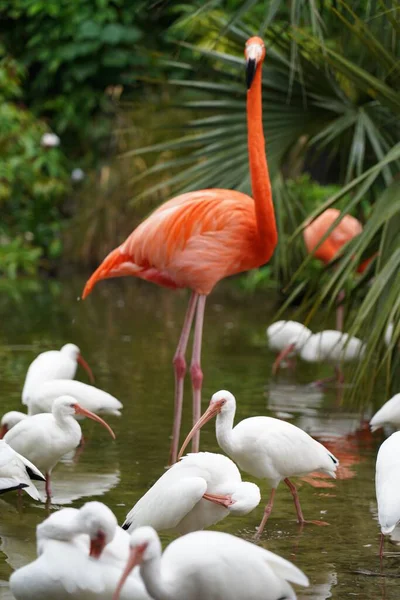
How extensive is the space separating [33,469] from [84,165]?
14282 millimetres

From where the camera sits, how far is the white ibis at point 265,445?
15.9ft

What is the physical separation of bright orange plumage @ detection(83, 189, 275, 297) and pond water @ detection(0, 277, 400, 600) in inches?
37.6

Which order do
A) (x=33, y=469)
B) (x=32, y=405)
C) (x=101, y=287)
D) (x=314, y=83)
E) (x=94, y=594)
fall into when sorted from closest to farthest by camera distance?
1. (x=94, y=594)
2. (x=33, y=469)
3. (x=32, y=405)
4. (x=314, y=83)
5. (x=101, y=287)

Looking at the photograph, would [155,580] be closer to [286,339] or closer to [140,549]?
[140,549]

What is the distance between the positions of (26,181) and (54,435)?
1280 cm

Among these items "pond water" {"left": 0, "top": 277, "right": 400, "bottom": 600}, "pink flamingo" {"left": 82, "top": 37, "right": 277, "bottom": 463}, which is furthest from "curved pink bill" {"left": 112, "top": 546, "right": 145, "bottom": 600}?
"pink flamingo" {"left": 82, "top": 37, "right": 277, "bottom": 463}

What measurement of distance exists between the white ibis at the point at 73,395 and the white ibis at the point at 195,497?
1.83 m

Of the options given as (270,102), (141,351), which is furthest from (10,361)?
(270,102)

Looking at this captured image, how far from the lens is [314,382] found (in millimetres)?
8531

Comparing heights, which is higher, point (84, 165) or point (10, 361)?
point (84, 165)

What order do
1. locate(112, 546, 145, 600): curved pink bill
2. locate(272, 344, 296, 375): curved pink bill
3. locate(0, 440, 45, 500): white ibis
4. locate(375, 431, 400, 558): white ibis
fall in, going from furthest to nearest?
1. locate(272, 344, 296, 375): curved pink bill
2. locate(0, 440, 45, 500): white ibis
3. locate(375, 431, 400, 558): white ibis
4. locate(112, 546, 145, 600): curved pink bill

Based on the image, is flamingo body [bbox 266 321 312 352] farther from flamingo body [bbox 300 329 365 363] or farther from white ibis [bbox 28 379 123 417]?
white ibis [bbox 28 379 123 417]

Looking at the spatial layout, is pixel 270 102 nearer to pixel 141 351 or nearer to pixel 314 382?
pixel 314 382

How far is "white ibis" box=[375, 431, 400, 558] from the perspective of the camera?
4.11 meters
